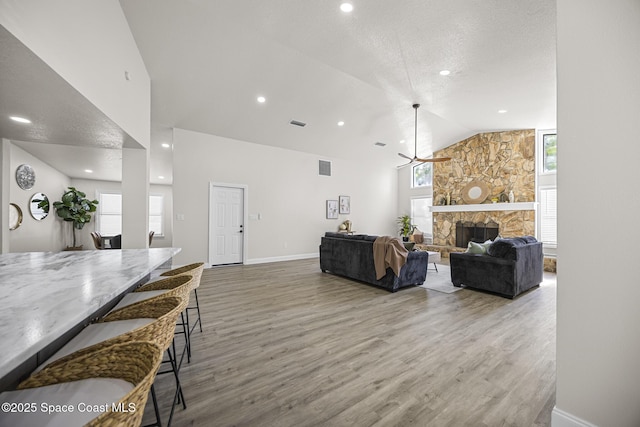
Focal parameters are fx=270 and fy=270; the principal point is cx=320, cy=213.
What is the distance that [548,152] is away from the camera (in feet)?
21.8

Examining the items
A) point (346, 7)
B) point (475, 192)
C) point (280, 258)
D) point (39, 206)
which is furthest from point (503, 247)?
point (39, 206)

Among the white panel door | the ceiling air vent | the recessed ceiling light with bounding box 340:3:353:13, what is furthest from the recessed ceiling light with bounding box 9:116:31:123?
the ceiling air vent

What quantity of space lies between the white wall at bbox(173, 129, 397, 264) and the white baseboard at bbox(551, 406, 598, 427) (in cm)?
581

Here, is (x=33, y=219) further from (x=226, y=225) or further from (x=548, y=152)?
(x=548, y=152)

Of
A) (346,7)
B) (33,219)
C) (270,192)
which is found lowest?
(33,219)

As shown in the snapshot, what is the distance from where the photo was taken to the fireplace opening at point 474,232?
286 inches

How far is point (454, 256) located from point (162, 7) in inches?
206

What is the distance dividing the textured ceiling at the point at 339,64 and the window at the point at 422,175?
2.59 m

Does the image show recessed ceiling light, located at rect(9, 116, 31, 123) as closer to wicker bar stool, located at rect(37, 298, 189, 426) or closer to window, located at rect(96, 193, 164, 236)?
wicker bar stool, located at rect(37, 298, 189, 426)

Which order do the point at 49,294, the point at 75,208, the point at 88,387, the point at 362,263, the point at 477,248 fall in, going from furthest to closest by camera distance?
the point at 75,208 < the point at 362,263 < the point at 477,248 < the point at 49,294 < the point at 88,387

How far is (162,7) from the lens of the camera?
3.06 metres

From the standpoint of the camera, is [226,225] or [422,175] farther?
[422,175]

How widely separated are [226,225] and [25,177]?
3.98 m

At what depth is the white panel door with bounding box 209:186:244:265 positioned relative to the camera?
19.9ft
